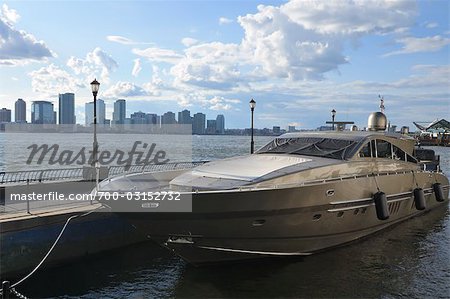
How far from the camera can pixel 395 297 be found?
32.2 feet

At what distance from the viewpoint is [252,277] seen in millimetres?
10492

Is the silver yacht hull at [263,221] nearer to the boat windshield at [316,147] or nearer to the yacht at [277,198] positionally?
the yacht at [277,198]

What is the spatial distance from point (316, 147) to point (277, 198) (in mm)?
3718

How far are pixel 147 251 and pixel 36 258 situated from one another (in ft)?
10.1

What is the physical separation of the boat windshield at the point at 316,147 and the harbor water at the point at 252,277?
2.78 metres

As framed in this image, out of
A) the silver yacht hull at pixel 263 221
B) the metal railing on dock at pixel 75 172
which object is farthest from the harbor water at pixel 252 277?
the metal railing on dock at pixel 75 172

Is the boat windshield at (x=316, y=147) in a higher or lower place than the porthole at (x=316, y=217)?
higher

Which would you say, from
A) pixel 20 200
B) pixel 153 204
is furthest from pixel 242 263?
pixel 20 200

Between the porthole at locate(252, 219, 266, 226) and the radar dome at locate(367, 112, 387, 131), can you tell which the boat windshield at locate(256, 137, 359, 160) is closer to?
the porthole at locate(252, 219, 266, 226)

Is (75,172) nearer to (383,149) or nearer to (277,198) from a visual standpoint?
(383,149)

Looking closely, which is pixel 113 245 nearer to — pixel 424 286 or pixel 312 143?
pixel 312 143

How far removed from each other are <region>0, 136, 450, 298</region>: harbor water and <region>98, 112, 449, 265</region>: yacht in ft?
1.45

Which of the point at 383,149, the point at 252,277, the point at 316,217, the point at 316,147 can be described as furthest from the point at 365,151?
the point at 252,277

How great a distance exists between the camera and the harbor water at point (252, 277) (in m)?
9.80
